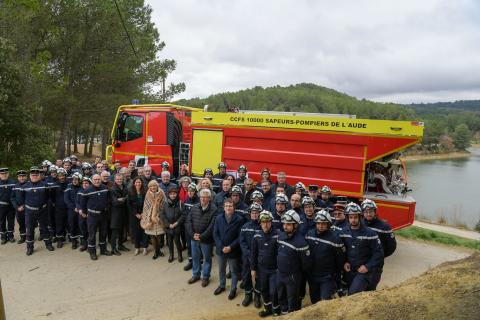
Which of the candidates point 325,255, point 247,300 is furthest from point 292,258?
point 247,300

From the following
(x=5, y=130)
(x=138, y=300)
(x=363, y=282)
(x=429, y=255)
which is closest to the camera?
(x=363, y=282)

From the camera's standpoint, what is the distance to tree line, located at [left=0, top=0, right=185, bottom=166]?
11734mm

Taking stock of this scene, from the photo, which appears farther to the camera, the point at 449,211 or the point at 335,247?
the point at 449,211

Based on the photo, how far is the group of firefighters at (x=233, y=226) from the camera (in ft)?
14.5

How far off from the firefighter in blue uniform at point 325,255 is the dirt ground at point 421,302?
1154 millimetres

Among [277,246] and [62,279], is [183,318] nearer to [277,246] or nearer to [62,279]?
[277,246]

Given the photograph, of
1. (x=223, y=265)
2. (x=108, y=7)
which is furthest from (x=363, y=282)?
(x=108, y=7)

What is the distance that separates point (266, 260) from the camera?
4.70 m

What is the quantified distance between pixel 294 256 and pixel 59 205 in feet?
17.5

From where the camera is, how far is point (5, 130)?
1190 cm

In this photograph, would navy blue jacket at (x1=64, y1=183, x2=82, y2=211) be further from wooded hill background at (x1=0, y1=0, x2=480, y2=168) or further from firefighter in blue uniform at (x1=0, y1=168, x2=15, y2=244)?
wooded hill background at (x1=0, y1=0, x2=480, y2=168)

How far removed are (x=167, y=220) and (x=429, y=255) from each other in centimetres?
579

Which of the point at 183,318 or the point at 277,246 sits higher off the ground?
the point at 277,246

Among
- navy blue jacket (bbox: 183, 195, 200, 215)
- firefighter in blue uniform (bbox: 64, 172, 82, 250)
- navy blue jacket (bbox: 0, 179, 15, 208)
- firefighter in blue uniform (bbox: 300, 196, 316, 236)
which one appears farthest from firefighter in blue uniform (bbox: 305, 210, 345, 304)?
navy blue jacket (bbox: 0, 179, 15, 208)
